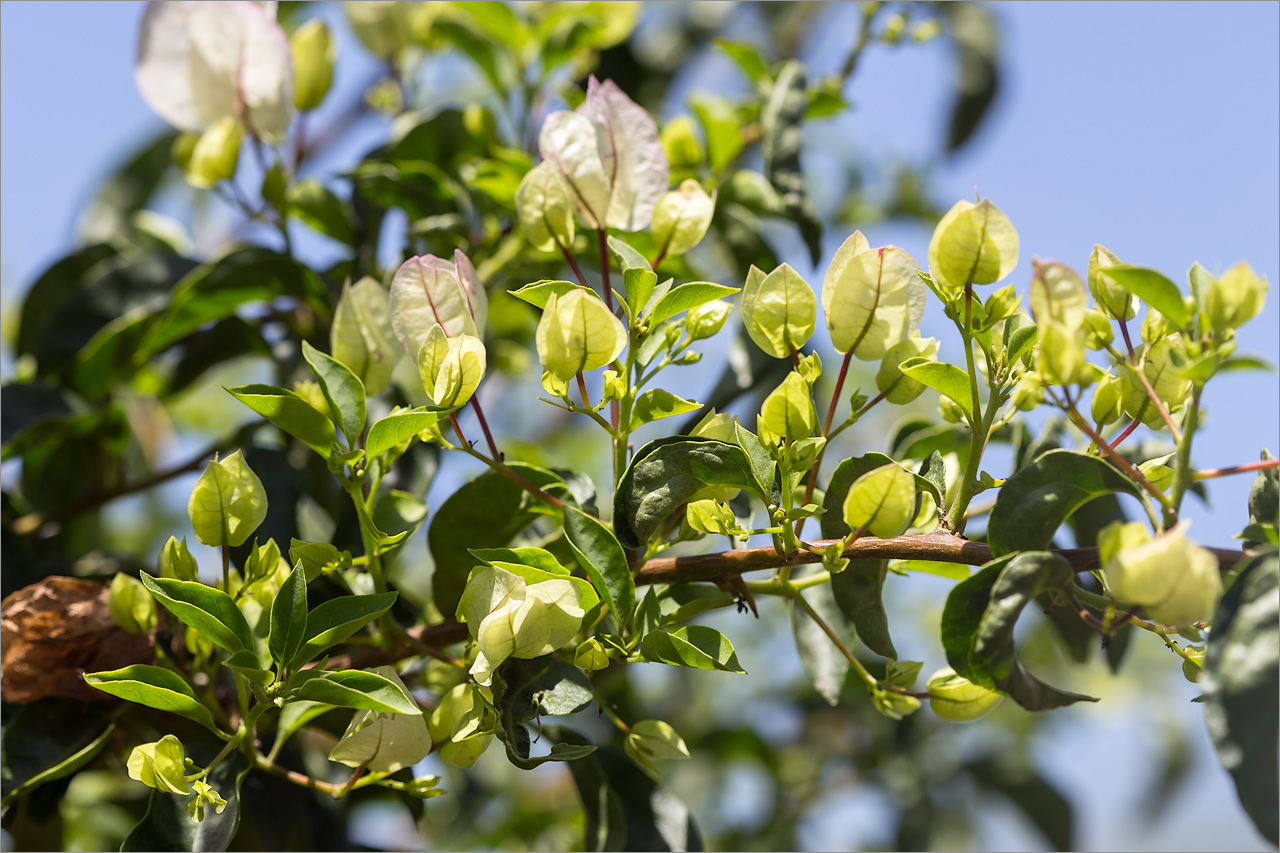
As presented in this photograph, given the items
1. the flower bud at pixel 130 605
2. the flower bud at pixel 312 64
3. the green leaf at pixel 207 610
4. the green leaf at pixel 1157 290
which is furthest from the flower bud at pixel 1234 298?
the flower bud at pixel 312 64

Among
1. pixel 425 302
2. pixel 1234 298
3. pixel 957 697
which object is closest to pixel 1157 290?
pixel 1234 298

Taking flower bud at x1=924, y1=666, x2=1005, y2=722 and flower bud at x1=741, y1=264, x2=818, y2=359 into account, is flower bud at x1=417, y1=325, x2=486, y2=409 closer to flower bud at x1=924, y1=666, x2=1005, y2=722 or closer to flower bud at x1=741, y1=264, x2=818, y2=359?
flower bud at x1=741, y1=264, x2=818, y2=359

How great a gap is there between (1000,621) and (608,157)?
34 cm

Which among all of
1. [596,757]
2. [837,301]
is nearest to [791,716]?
[596,757]

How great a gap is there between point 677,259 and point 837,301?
31 cm

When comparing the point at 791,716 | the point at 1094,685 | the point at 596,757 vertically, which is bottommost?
the point at 1094,685

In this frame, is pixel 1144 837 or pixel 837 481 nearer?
pixel 837 481

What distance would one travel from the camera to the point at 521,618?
44 centimetres

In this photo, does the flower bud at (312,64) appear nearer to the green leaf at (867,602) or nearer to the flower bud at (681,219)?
the flower bud at (681,219)

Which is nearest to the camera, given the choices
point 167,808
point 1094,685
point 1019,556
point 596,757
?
point 1019,556

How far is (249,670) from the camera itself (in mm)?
447

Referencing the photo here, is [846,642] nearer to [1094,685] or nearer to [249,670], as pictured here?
A: [249,670]

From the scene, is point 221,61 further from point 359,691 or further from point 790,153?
point 359,691

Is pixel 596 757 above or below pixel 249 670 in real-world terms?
below
